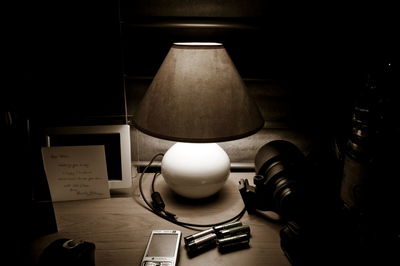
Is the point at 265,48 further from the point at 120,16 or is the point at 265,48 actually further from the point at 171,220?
the point at 171,220

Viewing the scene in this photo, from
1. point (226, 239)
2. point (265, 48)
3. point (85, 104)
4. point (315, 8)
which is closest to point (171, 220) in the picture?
point (226, 239)

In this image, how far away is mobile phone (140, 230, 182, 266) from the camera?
664 millimetres

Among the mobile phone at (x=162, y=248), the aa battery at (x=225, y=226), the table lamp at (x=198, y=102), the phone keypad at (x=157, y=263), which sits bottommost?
the phone keypad at (x=157, y=263)

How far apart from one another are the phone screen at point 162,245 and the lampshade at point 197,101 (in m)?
0.24

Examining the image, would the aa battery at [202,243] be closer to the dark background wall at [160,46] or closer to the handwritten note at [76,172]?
the handwritten note at [76,172]

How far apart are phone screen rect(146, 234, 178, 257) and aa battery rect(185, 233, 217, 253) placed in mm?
38

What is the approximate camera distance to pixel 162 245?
0.72 meters

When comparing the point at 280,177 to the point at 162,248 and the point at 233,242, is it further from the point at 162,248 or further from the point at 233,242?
the point at 162,248

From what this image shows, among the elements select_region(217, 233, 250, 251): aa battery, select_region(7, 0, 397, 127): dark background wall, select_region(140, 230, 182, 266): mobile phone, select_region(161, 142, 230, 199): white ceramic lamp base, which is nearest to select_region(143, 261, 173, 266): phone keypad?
select_region(140, 230, 182, 266): mobile phone

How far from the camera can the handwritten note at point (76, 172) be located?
84 centimetres

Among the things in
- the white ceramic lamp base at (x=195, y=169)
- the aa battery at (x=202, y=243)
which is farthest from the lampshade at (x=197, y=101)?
the aa battery at (x=202, y=243)

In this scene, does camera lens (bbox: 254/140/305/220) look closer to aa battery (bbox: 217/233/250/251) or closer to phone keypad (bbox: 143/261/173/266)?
aa battery (bbox: 217/233/250/251)

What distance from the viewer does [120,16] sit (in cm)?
97

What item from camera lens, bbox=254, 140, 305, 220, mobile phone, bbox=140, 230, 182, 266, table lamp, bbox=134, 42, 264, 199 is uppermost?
table lamp, bbox=134, 42, 264, 199
